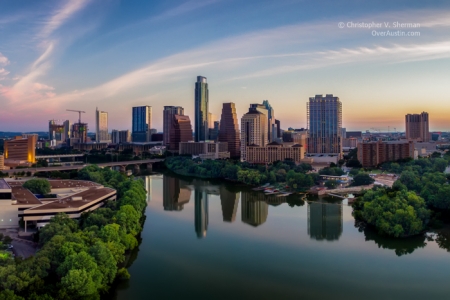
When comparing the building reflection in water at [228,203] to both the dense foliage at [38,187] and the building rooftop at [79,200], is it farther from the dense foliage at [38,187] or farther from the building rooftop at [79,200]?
the dense foliage at [38,187]

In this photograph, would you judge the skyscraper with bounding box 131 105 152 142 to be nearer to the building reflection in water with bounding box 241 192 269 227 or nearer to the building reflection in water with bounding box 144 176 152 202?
the building reflection in water with bounding box 144 176 152 202

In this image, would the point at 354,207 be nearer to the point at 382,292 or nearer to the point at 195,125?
the point at 382,292

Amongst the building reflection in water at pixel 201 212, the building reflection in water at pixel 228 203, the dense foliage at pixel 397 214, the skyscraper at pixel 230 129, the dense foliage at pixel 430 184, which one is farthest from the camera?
the skyscraper at pixel 230 129

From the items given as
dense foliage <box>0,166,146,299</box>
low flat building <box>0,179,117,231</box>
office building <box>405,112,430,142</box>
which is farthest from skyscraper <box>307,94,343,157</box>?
dense foliage <box>0,166,146,299</box>

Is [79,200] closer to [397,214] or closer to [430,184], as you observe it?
[397,214]

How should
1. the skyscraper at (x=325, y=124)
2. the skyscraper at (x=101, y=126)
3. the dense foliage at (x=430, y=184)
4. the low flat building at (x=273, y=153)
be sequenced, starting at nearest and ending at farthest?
the dense foliage at (x=430, y=184), the low flat building at (x=273, y=153), the skyscraper at (x=325, y=124), the skyscraper at (x=101, y=126)

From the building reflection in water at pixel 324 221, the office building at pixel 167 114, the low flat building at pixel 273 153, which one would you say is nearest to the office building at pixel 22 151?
the low flat building at pixel 273 153

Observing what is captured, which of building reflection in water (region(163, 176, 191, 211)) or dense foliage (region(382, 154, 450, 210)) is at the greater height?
dense foliage (region(382, 154, 450, 210))

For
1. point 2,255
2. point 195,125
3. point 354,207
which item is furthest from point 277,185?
point 195,125
